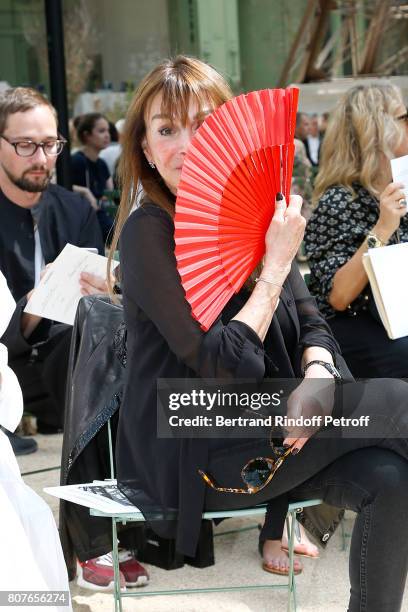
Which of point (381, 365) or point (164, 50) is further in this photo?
point (164, 50)

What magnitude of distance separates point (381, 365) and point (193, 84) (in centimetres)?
145

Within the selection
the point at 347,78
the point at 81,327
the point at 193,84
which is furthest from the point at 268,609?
the point at 347,78

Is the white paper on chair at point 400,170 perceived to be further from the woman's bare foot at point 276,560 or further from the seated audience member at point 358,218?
the woman's bare foot at point 276,560

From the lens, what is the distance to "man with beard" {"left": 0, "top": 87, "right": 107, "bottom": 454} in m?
3.80

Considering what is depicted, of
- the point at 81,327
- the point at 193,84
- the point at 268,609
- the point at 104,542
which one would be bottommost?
the point at 268,609

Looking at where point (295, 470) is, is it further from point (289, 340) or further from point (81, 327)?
point (81, 327)

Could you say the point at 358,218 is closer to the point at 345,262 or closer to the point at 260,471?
the point at 345,262

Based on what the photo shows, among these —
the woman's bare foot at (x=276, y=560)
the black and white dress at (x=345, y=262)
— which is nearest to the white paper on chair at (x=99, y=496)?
the woman's bare foot at (x=276, y=560)

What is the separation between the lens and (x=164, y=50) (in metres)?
8.40

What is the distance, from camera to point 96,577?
292 cm

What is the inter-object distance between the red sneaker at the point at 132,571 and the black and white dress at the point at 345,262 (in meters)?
1.07

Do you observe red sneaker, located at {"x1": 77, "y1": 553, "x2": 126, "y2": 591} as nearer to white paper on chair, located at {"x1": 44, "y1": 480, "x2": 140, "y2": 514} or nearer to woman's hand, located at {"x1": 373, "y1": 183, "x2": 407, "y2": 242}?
white paper on chair, located at {"x1": 44, "y1": 480, "x2": 140, "y2": 514}

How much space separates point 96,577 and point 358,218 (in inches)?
65.0

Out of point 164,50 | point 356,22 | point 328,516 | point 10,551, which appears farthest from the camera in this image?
point 356,22
